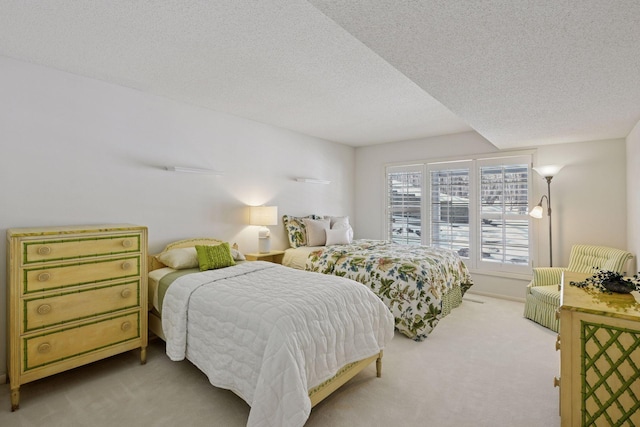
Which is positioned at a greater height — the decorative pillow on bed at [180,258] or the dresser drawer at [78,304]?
the decorative pillow on bed at [180,258]

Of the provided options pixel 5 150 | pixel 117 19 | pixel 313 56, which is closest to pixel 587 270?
pixel 313 56

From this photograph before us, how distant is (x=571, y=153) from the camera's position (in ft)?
13.4

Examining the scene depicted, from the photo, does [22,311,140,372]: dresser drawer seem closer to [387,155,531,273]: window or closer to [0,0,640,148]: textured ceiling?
[0,0,640,148]: textured ceiling

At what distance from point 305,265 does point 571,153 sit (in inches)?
151

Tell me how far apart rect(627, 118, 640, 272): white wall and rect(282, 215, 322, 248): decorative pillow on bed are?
12.2ft

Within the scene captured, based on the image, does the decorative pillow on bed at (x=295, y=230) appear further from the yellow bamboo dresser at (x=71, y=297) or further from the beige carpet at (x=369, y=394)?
the yellow bamboo dresser at (x=71, y=297)

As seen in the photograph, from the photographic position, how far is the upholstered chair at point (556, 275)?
3.25m

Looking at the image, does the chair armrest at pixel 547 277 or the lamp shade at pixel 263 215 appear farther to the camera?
the lamp shade at pixel 263 215

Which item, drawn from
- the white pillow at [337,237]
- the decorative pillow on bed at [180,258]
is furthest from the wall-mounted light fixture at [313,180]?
the decorative pillow on bed at [180,258]

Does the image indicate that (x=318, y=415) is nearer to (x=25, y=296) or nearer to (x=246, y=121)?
(x=25, y=296)

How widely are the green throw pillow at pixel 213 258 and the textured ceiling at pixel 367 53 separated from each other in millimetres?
1625

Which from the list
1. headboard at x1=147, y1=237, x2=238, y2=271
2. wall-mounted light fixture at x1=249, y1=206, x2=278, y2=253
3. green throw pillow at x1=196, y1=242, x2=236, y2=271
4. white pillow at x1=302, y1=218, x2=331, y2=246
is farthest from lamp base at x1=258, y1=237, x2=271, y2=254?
green throw pillow at x1=196, y1=242, x2=236, y2=271

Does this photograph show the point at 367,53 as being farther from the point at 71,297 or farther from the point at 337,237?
the point at 71,297

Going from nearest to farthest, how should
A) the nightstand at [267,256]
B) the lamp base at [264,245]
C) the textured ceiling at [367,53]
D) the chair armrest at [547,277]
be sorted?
1. the textured ceiling at [367,53]
2. the chair armrest at [547,277]
3. the nightstand at [267,256]
4. the lamp base at [264,245]
